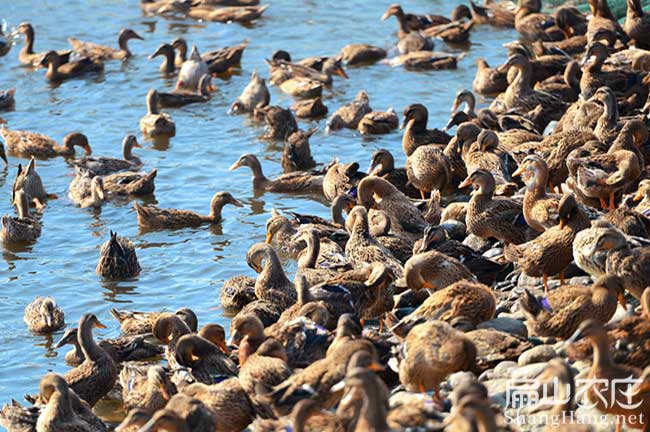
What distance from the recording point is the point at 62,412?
838 cm

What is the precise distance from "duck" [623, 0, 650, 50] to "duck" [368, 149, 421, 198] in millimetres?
5990

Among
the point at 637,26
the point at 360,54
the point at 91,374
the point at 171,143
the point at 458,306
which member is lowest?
the point at 171,143

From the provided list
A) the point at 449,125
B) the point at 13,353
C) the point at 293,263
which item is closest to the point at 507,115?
the point at 449,125

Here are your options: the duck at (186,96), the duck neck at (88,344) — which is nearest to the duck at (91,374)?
the duck neck at (88,344)

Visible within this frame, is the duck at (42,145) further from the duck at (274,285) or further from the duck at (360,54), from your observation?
the duck at (274,285)

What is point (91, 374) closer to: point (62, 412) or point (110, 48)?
point (62, 412)

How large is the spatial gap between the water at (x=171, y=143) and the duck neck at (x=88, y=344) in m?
0.58


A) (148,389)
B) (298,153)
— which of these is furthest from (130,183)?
(148,389)

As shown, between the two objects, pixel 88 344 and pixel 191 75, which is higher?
pixel 88 344

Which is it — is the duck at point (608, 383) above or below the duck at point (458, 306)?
above

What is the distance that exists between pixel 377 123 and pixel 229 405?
9.34m

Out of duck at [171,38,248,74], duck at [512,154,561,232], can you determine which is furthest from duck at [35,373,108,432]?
duck at [171,38,248,74]

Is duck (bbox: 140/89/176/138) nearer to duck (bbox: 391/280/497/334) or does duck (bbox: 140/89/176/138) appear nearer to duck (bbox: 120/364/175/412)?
duck (bbox: 120/364/175/412)

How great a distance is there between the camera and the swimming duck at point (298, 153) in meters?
15.7
